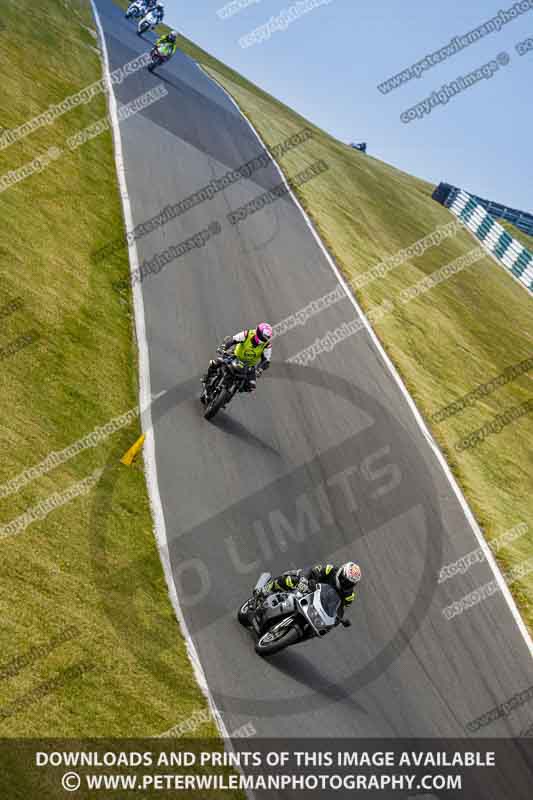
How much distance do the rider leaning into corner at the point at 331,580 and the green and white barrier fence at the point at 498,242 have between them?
1428 inches

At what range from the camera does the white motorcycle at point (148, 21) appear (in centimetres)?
4491

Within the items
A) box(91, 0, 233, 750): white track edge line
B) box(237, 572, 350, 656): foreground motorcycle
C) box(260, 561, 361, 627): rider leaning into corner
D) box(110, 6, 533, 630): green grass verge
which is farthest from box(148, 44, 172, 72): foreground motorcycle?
box(237, 572, 350, 656): foreground motorcycle

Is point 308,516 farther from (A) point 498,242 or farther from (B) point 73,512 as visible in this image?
(A) point 498,242

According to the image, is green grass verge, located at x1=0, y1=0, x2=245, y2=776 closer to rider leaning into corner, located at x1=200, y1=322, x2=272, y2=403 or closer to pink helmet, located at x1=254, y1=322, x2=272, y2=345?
rider leaning into corner, located at x1=200, y1=322, x2=272, y2=403

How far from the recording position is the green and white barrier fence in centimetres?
4572

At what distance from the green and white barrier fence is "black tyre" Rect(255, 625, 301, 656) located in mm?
36820

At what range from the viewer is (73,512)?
38.2ft

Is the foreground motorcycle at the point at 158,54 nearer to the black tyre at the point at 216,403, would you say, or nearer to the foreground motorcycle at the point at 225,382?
the foreground motorcycle at the point at 225,382

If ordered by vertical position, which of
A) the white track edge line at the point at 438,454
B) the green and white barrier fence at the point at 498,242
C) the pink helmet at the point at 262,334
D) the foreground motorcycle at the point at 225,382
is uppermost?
the pink helmet at the point at 262,334

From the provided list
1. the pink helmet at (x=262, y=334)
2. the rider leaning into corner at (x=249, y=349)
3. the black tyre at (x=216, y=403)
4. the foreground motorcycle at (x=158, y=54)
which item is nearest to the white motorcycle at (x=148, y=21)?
the foreground motorcycle at (x=158, y=54)

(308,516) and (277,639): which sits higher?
(277,639)

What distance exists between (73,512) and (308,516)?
4.63 metres

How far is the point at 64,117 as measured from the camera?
85.8ft

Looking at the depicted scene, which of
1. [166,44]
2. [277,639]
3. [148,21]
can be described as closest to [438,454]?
[277,639]
